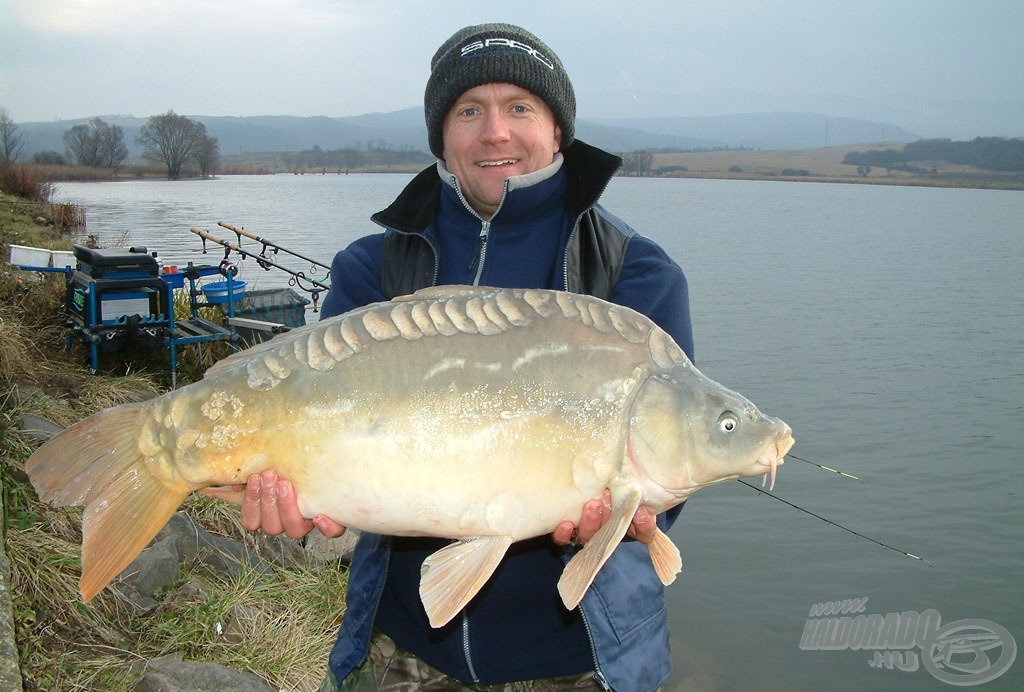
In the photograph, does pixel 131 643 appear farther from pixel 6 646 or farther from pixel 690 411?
pixel 690 411

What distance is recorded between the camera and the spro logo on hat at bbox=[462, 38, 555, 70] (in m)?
2.58

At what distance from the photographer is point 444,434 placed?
6.66 feet

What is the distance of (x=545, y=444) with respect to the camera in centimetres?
204

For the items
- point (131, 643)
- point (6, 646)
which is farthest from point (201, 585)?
point (6, 646)

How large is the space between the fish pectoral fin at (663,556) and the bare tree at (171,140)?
7775cm

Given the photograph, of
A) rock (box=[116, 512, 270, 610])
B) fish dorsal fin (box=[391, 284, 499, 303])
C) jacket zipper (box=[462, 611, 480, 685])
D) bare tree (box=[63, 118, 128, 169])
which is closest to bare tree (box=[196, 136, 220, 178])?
bare tree (box=[63, 118, 128, 169])

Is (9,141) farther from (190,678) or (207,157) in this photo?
(190,678)

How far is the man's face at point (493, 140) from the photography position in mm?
2523

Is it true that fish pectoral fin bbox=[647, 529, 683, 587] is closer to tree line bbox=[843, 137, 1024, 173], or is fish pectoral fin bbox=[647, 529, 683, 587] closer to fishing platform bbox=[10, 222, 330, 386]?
fishing platform bbox=[10, 222, 330, 386]

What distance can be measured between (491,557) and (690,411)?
1.95 ft

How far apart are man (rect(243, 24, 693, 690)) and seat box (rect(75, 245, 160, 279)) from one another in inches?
209

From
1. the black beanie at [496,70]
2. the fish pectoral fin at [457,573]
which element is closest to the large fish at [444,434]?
the fish pectoral fin at [457,573]

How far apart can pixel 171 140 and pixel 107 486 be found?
8115cm

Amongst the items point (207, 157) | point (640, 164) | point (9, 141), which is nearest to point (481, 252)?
point (9, 141)
